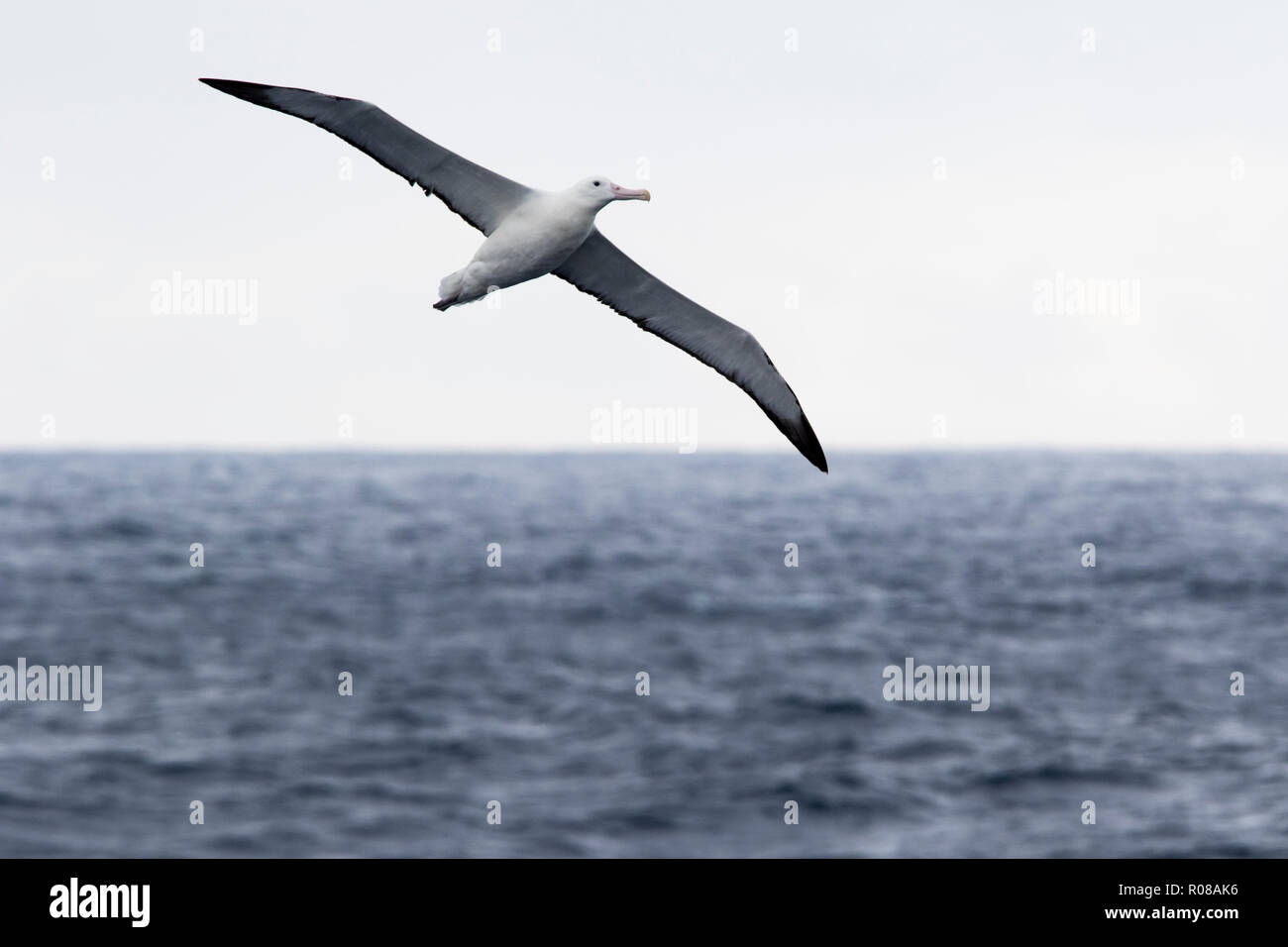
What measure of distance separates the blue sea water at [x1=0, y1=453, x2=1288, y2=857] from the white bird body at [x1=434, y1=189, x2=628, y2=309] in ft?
57.2

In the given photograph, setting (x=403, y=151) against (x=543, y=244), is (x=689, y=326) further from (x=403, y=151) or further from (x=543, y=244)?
(x=403, y=151)

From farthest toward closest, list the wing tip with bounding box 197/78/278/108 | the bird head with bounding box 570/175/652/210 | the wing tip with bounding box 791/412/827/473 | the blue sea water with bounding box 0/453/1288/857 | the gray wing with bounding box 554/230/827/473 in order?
1. the blue sea water with bounding box 0/453/1288/857
2. the gray wing with bounding box 554/230/827/473
3. the wing tip with bounding box 791/412/827/473
4. the bird head with bounding box 570/175/652/210
5. the wing tip with bounding box 197/78/278/108

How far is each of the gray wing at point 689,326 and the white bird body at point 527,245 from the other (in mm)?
689

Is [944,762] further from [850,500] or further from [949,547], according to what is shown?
[850,500]

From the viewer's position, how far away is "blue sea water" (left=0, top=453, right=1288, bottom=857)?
101ft

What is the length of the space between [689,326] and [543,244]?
2.28 m

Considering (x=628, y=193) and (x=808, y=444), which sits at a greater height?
(x=628, y=193)

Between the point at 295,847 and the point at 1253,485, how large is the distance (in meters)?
138

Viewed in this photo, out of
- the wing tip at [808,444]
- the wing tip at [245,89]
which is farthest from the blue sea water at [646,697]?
the wing tip at [245,89]

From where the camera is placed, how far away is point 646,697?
139 ft

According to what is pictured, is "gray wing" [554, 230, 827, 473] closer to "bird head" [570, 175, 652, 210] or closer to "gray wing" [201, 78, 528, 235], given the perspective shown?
"bird head" [570, 175, 652, 210]

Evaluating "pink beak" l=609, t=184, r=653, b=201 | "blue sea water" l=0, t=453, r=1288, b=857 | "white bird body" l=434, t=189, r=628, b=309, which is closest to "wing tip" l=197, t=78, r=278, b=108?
"white bird body" l=434, t=189, r=628, b=309

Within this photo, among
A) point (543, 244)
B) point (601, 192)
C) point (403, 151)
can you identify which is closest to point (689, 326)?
point (601, 192)

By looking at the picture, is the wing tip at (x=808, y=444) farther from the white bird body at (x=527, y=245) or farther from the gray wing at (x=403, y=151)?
the gray wing at (x=403, y=151)
